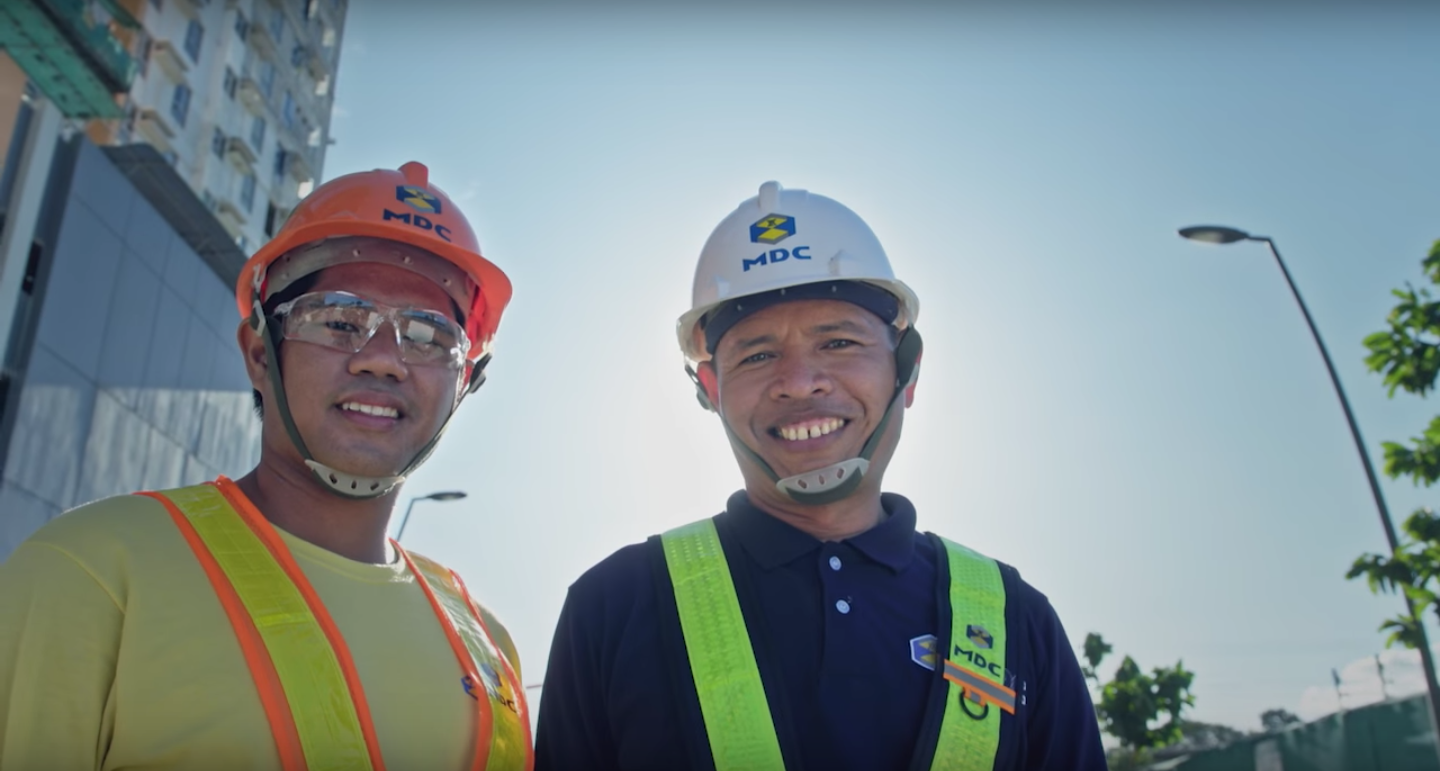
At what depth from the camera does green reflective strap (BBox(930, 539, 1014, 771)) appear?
8.61ft

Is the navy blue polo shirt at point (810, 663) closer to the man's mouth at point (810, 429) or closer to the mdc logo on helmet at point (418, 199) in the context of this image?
the man's mouth at point (810, 429)

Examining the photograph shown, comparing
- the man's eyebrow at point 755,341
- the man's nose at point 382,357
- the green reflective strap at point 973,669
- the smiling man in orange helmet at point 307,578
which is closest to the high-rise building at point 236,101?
the smiling man in orange helmet at point 307,578

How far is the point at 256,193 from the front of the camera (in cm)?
3856

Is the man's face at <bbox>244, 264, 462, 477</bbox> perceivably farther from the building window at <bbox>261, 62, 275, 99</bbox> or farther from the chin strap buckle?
the building window at <bbox>261, 62, 275, 99</bbox>

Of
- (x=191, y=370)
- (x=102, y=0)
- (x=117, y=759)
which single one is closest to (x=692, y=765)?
(x=117, y=759)

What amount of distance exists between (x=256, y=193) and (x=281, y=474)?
40.3 meters

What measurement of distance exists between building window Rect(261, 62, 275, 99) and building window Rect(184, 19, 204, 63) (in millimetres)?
3711

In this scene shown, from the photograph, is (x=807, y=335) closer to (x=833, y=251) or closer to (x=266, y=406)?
(x=833, y=251)

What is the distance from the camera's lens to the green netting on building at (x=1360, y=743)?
12.5 meters

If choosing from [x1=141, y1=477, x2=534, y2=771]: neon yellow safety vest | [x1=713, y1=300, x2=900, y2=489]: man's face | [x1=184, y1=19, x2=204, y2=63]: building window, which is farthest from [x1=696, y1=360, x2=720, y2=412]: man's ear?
[x1=184, y1=19, x2=204, y2=63]: building window

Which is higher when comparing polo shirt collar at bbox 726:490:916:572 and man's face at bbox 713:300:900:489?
man's face at bbox 713:300:900:489

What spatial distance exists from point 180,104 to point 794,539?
38232 mm

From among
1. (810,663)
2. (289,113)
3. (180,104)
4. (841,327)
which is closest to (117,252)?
(180,104)

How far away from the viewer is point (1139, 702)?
137 ft
